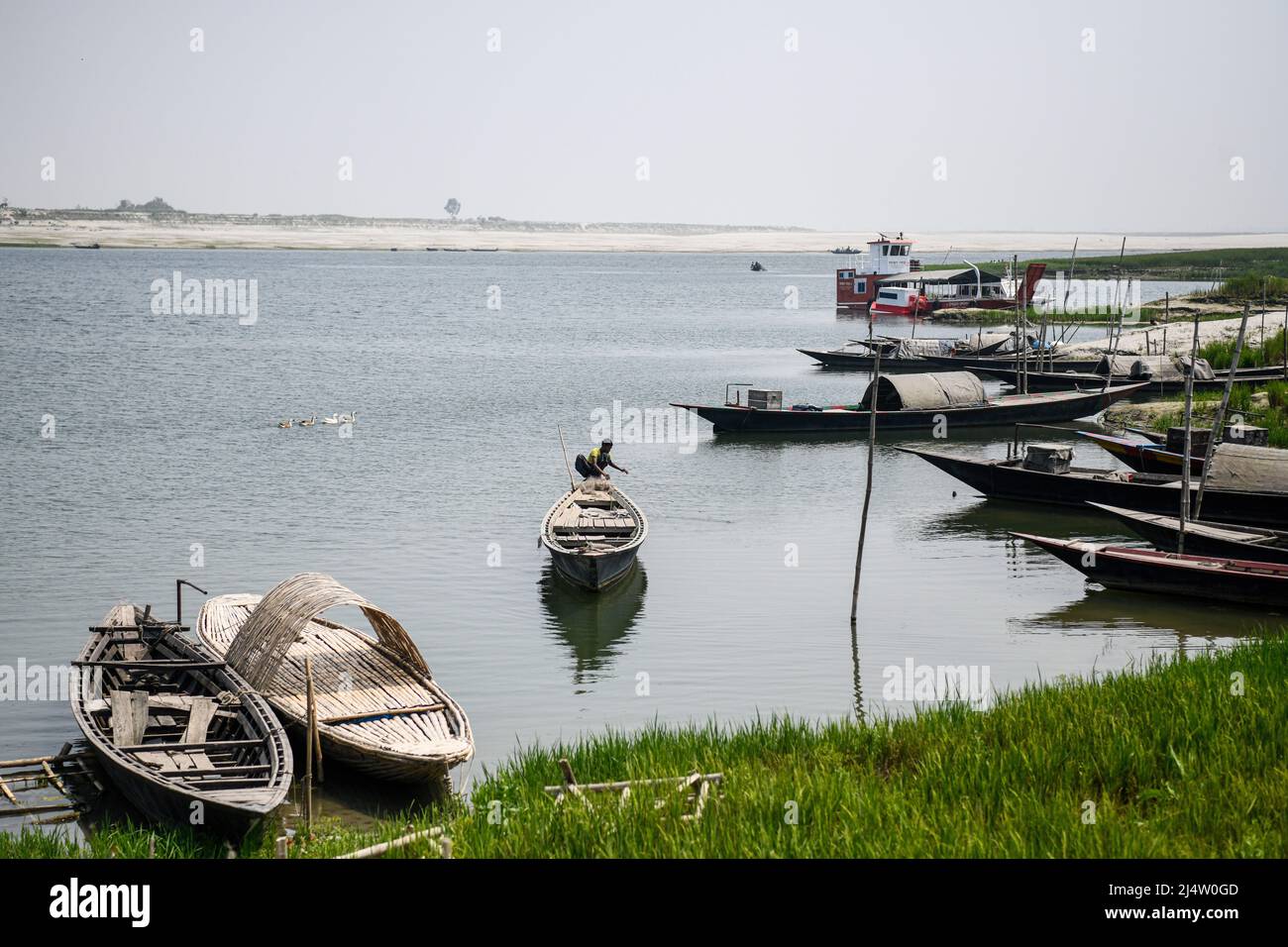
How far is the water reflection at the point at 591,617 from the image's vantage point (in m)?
18.4

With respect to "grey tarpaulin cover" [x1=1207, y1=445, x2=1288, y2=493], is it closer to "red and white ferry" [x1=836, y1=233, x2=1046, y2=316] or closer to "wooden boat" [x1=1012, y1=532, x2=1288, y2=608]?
"wooden boat" [x1=1012, y1=532, x2=1288, y2=608]

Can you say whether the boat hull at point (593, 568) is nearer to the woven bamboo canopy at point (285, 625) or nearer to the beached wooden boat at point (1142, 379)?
the woven bamboo canopy at point (285, 625)

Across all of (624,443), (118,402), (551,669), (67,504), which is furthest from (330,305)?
(551,669)

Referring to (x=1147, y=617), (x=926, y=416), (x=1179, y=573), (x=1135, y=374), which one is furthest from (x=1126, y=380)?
(x=1179, y=573)

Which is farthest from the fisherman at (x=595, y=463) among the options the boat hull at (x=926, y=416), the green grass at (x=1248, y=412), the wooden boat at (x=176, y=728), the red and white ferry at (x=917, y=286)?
the red and white ferry at (x=917, y=286)

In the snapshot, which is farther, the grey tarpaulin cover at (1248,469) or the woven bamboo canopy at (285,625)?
the grey tarpaulin cover at (1248,469)

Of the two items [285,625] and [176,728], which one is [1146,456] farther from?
[176,728]

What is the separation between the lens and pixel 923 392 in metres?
39.3

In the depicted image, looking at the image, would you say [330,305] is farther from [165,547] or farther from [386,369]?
[165,547]

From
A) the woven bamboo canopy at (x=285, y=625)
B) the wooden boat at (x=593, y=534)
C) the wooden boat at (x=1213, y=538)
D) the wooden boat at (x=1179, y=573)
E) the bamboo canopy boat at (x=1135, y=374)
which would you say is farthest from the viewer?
the bamboo canopy boat at (x=1135, y=374)

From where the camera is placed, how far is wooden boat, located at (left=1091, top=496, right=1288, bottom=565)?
2031cm

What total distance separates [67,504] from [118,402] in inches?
679

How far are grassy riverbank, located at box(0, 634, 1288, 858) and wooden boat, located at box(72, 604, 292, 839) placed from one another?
41 cm

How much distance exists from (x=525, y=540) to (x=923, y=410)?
1753 cm
